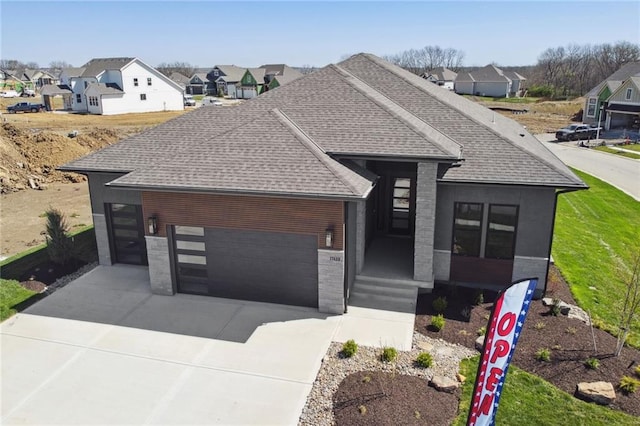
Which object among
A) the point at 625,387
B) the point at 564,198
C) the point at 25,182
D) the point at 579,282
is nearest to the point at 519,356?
the point at 625,387

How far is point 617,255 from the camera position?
1747cm

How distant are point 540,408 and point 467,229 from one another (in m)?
5.94

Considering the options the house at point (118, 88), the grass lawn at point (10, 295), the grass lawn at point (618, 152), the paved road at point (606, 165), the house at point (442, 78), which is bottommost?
the grass lawn at point (10, 295)

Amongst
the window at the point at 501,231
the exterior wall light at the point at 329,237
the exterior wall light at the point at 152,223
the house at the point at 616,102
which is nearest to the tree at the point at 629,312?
the window at the point at 501,231

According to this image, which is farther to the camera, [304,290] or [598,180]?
[598,180]

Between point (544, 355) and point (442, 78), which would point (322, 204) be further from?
point (442, 78)

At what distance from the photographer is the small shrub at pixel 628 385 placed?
9.47 m

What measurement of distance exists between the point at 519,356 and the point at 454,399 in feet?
7.86

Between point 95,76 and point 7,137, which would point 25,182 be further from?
point 95,76

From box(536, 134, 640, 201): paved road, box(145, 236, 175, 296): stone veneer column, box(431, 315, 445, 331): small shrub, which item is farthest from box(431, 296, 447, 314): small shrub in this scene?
box(536, 134, 640, 201): paved road

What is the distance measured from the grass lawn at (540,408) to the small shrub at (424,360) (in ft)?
2.79

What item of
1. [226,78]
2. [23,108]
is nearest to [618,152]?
[23,108]

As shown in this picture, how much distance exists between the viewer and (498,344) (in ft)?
21.2

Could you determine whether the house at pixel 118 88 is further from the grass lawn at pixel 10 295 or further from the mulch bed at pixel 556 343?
the mulch bed at pixel 556 343
